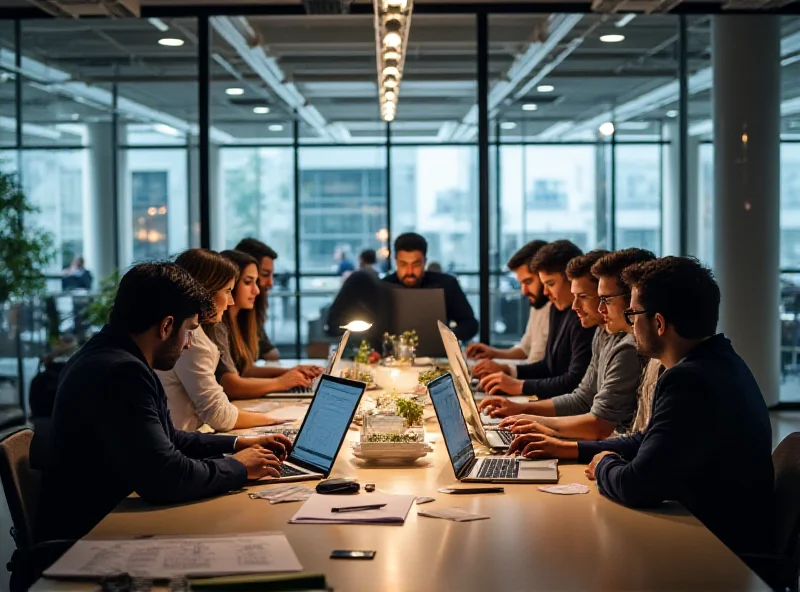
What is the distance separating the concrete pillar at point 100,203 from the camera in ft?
33.8

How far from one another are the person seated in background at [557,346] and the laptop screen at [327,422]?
1.85 meters

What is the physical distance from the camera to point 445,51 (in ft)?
32.7

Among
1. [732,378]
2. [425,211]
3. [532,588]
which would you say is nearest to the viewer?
[532,588]

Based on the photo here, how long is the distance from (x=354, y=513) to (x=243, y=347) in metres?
2.94

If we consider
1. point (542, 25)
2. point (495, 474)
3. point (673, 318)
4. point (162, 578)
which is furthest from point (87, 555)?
point (542, 25)

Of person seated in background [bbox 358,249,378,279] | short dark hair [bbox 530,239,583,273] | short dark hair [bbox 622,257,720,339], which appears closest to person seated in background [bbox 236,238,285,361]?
short dark hair [bbox 530,239,583,273]

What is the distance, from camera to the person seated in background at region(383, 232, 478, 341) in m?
7.27

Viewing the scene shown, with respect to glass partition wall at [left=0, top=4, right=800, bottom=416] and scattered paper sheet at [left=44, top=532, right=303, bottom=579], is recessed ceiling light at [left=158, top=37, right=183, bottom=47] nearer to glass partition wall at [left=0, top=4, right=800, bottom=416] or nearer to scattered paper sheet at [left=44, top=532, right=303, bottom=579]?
glass partition wall at [left=0, top=4, right=800, bottom=416]

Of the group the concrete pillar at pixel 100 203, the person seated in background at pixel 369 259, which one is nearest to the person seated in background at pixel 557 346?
the concrete pillar at pixel 100 203

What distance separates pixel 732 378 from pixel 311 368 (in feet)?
10.3

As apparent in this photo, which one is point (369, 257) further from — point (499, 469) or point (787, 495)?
point (787, 495)

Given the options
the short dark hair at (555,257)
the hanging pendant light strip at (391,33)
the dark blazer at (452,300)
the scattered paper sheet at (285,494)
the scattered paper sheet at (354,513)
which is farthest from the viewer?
the dark blazer at (452,300)

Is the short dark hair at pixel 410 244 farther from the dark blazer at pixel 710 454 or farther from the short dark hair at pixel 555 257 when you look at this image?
the dark blazer at pixel 710 454

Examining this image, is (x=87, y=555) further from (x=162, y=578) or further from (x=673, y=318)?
(x=673, y=318)
